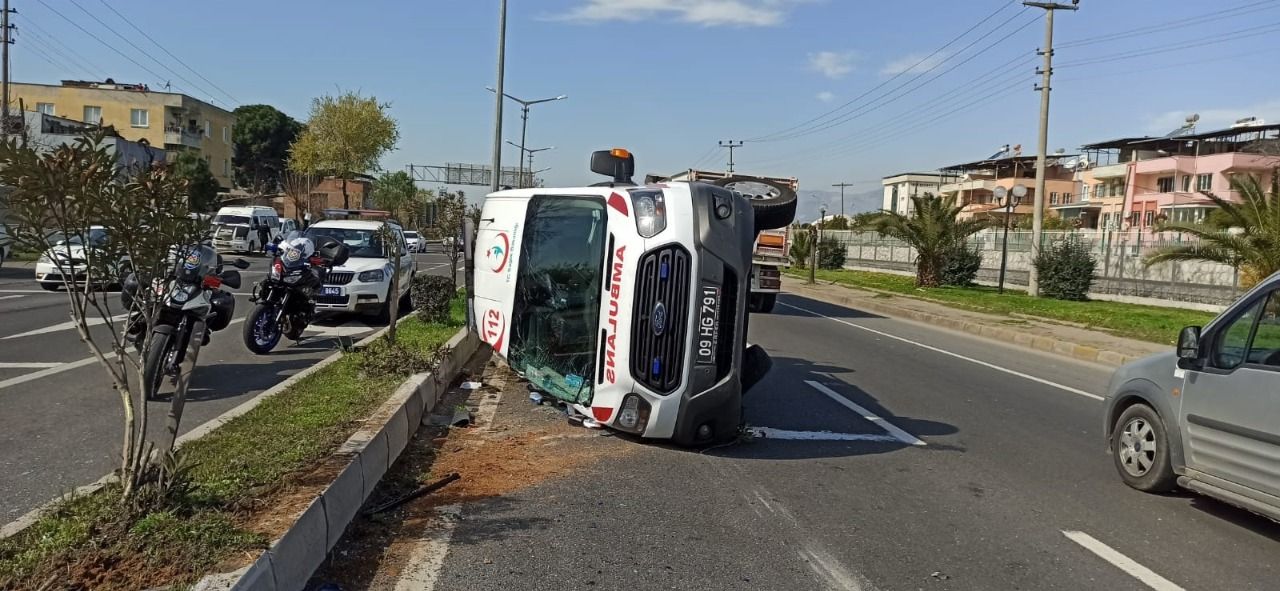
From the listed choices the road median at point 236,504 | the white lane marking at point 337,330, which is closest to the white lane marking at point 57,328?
the white lane marking at point 337,330

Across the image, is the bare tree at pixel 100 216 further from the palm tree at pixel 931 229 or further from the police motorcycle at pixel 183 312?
the palm tree at pixel 931 229

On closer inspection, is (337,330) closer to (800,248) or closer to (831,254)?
(800,248)

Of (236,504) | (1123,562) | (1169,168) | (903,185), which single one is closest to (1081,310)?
(1123,562)

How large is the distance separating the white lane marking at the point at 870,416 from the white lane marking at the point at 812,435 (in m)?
0.12

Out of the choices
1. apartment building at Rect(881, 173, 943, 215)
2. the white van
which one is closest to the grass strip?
the white van

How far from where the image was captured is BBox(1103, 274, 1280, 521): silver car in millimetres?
5070

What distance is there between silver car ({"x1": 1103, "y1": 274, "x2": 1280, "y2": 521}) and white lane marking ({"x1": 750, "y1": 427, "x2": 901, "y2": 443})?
1924 millimetres

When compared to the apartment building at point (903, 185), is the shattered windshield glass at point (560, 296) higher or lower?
lower

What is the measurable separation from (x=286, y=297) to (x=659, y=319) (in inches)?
245

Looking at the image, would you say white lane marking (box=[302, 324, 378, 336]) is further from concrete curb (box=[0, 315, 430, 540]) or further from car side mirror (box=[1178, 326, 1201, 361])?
car side mirror (box=[1178, 326, 1201, 361])

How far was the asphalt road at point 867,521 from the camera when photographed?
4504 millimetres

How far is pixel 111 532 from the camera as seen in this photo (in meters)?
3.81

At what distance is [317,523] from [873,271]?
4614 centimetres

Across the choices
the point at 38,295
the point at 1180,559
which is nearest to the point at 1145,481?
the point at 1180,559
